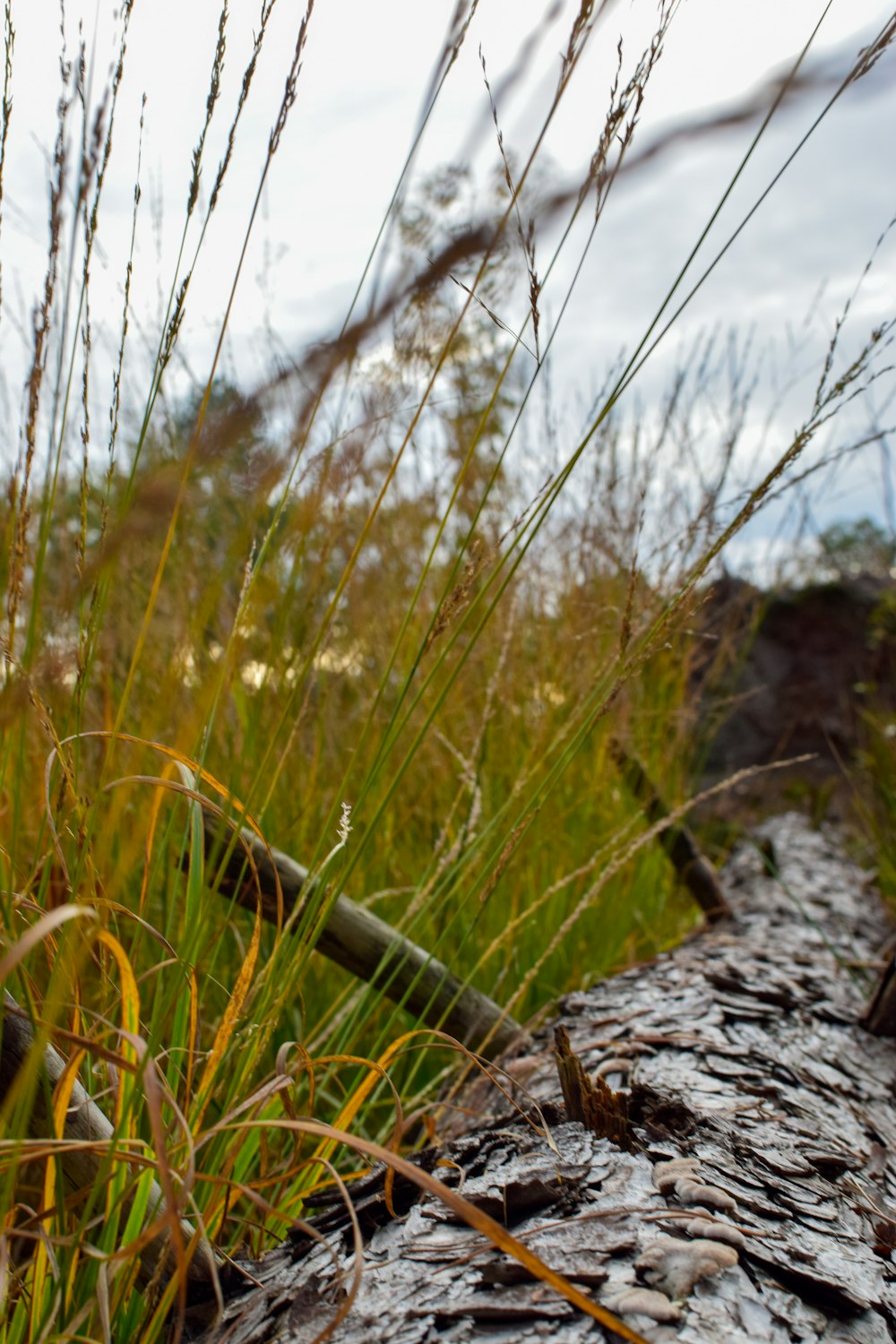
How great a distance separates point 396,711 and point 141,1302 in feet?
1.75

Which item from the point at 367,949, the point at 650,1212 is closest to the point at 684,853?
the point at 367,949

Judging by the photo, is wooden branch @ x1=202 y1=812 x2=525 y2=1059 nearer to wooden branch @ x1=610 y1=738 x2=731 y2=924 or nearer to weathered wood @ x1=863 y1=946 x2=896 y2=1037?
weathered wood @ x1=863 y1=946 x2=896 y2=1037

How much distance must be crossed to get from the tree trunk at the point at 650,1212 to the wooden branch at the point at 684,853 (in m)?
0.88

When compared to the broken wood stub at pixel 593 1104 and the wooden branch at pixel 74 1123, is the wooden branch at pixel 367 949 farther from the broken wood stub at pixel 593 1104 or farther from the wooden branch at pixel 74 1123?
the wooden branch at pixel 74 1123

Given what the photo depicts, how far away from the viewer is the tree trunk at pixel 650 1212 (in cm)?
67

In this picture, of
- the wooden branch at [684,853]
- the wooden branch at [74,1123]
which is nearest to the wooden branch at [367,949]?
the wooden branch at [74,1123]

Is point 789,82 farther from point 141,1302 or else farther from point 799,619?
point 799,619

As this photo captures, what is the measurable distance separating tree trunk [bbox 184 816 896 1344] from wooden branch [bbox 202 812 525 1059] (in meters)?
0.11

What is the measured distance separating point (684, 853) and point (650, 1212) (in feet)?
5.79

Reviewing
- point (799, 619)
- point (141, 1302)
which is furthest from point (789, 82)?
point (799, 619)

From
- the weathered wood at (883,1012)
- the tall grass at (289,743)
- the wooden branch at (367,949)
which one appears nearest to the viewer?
the tall grass at (289,743)

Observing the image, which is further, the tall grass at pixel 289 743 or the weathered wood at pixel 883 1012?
the weathered wood at pixel 883 1012

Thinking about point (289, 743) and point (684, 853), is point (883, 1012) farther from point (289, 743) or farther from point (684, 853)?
point (289, 743)

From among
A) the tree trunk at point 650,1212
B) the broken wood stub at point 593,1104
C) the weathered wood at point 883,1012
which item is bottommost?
the weathered wood at point 883,1012
